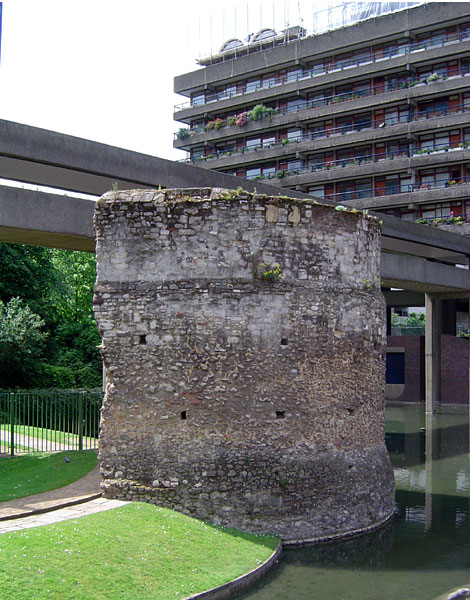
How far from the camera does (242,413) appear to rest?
13133 mm

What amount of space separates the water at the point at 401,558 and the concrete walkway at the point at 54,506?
340 centimetres

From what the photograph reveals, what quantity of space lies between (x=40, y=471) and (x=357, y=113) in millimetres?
36709

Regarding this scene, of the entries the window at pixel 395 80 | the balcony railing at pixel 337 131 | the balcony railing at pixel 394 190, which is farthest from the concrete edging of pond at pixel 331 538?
the window at pixel 395 80

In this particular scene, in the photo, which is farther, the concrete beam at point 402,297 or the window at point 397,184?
the window at point 397,184

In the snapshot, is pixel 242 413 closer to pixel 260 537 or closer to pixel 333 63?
pixel 260 537

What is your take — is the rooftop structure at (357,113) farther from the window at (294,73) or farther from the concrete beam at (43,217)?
the concrete beam at (43,217)

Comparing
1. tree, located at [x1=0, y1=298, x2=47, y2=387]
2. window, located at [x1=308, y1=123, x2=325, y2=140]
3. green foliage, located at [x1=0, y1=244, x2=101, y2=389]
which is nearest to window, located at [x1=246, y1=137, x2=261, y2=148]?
window, located at [x1=308, y1=123, x2=325, y2=140]

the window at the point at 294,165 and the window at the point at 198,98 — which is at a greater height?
the window at the point at 198,98

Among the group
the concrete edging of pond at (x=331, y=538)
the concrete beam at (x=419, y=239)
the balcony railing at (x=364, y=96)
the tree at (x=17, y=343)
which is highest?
the balcony railing at (x=364, y=96)

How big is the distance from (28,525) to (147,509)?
207 cm

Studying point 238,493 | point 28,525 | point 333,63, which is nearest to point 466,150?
point 333,63

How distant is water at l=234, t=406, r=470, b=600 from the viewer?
1095 cm

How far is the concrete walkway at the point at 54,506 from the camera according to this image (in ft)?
38.8

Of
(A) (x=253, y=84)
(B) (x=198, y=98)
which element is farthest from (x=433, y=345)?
(B) (x=198, y=98)
